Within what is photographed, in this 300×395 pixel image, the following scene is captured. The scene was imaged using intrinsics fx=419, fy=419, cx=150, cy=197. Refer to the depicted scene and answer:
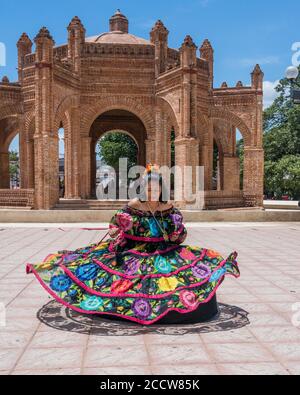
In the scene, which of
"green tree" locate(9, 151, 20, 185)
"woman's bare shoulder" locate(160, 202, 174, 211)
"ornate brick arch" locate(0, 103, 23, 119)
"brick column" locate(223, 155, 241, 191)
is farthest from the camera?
"green tree" locate(9, 151, 20, 185)

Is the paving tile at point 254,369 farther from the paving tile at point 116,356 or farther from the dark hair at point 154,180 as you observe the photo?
the dark hair at point 154,180

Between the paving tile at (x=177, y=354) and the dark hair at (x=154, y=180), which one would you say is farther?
the dark hair at (x=154, y=180)

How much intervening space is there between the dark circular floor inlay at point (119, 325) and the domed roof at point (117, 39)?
20.6m

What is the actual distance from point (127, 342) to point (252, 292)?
8.21 ft

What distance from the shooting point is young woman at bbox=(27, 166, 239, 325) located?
404cm

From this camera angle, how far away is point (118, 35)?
24.2m

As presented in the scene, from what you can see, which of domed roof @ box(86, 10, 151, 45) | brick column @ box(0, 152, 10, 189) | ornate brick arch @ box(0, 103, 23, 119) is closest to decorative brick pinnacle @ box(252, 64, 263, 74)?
domed roof @ box(86, 10, 151, 45)

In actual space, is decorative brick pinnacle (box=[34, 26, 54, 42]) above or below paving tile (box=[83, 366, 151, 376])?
above

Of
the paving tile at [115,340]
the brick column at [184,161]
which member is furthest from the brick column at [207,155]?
the paving tile at [115,340]

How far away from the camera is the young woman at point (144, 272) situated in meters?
4.04

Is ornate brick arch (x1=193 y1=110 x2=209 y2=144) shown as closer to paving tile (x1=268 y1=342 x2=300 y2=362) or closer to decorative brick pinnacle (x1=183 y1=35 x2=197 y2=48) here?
decorative brick pinnacle (x1=183 y1=35 x2=197 y2=48)

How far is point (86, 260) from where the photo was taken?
4445 millimetres

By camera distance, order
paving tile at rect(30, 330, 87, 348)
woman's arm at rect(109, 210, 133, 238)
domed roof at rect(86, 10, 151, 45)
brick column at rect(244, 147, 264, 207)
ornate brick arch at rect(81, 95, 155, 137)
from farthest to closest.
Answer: domed roof at rect(86, 10, 151, 45) → brick column at rect(244, 147, 264, 207) → ornate brick arch at rect(81, 95, 155, 137) → woman's arm at rect(109, 210, 133, 238) → paving tile at rect(30, 330, 87, 348)
